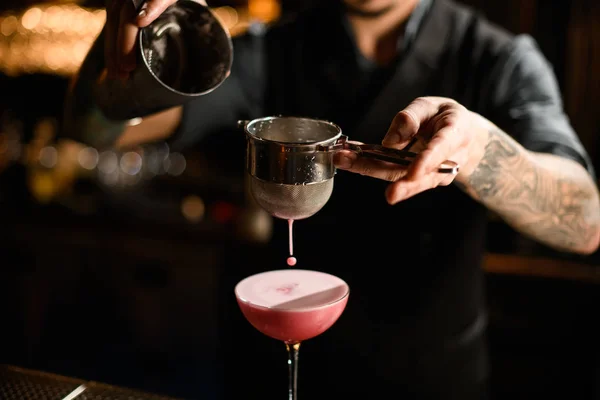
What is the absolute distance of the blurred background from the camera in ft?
9.78

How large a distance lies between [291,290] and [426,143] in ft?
1.54

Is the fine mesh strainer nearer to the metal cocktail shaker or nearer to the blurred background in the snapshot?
the metal cocktail shaker

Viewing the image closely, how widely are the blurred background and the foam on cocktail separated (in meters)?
1.86

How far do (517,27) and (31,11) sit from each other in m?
3.10

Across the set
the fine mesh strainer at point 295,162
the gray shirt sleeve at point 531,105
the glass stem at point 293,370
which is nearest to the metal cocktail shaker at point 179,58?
the fine mesh strainer at point 295,162

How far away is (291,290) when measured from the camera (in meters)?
1.35

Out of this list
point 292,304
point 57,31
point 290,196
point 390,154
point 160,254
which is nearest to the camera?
point 390,154

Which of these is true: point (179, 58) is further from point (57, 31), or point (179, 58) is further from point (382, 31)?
point (57, 31)

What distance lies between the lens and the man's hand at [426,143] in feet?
3.17

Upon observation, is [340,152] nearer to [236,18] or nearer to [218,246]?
[218,246]

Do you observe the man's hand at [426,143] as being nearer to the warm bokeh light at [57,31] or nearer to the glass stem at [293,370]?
the glass stem at [293,370]

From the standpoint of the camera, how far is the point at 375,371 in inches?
76.8

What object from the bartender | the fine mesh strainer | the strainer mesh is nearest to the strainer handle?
the fine mesh strainer

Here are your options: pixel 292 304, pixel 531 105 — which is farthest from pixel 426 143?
pixel 531 105
